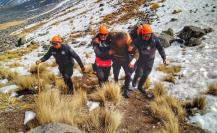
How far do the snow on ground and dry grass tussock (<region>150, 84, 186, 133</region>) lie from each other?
38 centimetres

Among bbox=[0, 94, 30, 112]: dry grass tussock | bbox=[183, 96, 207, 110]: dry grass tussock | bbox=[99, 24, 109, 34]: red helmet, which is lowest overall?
bbox=[183, 96, 207, 110]: dry grass tussock

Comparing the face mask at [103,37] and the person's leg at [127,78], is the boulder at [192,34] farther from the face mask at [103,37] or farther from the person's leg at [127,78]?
the face mask at [103,37]

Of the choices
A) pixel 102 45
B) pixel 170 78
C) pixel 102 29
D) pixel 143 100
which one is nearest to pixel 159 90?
pixel 143 100

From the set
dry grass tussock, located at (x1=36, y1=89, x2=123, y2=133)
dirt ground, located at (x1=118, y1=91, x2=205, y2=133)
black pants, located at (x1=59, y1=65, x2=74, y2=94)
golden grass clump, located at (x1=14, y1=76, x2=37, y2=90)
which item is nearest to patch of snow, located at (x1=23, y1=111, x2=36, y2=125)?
dry grass tussock, located at (x1=36, y1=89, x2=123, y2=133)

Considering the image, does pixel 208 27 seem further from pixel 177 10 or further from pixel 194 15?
pixel 177 10

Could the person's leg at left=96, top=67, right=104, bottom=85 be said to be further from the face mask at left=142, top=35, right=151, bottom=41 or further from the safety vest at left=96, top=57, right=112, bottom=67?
the face mask at left=142, top=35, right=151, bottom=41

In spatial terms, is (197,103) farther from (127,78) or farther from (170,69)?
(170,69)

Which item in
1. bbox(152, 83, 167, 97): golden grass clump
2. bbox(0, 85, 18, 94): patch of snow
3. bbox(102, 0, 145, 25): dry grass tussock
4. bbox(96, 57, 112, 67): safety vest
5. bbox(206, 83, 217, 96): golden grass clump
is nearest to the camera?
bbox(206, 83, 217, 96): golden grass clump

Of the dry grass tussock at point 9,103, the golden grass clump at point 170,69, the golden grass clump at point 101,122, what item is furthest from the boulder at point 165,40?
the golden grass clump at point 101,122

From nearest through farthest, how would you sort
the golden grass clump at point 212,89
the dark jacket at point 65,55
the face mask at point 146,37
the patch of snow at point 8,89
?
the golden grass clump at point 212,89, the face mask at point 146,37, the dark jacket at point 65,55, the patch of snow at point 8,89

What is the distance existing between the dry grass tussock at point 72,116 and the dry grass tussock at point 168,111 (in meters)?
1.04

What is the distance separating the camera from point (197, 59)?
12.1m

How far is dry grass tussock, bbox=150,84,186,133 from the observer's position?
663cm

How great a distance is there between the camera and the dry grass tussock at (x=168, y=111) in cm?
663
